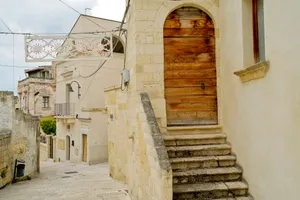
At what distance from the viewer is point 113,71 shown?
1623 cm

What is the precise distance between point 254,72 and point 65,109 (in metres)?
15.8

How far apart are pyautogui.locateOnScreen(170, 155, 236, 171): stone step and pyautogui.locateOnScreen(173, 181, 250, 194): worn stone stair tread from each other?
14.2 inches

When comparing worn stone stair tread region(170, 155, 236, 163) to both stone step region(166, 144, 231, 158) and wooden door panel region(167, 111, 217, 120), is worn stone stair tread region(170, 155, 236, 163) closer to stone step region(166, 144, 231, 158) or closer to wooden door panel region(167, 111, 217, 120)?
stone step region(166, 144, 231, 158)

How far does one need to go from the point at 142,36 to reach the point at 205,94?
5.52 feet

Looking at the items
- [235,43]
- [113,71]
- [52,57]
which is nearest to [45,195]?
[52,57]

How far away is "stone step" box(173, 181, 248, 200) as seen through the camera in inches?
160

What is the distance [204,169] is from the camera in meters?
4.51

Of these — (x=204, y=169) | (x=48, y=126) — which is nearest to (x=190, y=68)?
(x=204, y=169)

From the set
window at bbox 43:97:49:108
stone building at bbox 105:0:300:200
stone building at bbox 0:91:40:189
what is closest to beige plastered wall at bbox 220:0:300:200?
stone building at bbox 105:0:300:200

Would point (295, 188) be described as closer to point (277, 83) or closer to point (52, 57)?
point (277, 83)

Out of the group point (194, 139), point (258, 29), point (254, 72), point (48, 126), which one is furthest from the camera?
point (48, 126)

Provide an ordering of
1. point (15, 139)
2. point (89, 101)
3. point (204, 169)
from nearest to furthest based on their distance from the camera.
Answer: point (204, 169), point (15, 139), point (89, 101)

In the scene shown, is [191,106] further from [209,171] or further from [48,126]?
[48,126]

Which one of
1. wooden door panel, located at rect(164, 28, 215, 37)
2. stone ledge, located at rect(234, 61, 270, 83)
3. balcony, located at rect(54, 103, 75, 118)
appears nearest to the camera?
stone ledge, located at rect(234, 61, 270, 83)
